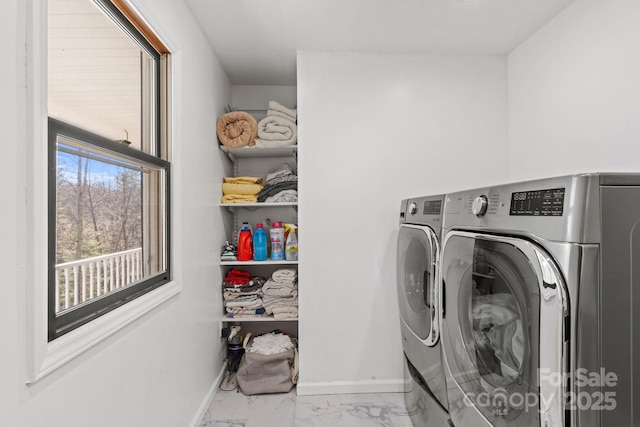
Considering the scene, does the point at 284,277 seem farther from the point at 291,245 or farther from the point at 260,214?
the point at 260,214

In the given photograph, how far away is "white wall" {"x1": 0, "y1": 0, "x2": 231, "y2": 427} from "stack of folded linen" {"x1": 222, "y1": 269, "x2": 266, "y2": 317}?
14 cm

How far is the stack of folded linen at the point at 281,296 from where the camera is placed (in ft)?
7.61

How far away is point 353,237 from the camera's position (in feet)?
7.29

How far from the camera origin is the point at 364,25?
6.31ft

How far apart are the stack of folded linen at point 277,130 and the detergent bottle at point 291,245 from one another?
622 millimetres

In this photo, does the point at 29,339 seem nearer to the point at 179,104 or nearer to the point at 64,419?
the point at 64,419

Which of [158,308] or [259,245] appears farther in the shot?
[259,245]

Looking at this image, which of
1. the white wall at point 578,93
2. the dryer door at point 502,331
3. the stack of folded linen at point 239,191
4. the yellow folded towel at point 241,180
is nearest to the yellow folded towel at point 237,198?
the stack of folded linen at point 239,191

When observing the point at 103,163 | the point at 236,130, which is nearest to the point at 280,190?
the point at 236,130

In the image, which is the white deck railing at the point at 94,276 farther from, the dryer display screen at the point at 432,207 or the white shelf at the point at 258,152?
the dryer display screen at the point at 432,207

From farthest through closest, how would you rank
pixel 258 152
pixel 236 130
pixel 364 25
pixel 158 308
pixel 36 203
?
pixel 258 152 < pixel 236 130 < pixel 364 25 < pixel 158 308 < pixel 36 203

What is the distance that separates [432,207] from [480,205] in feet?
1.64

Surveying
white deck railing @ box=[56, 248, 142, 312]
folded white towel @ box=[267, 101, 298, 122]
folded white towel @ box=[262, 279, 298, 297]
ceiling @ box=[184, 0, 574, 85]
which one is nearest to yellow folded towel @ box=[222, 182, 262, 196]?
folded white towel @ box=[267, 101, 298, 122]

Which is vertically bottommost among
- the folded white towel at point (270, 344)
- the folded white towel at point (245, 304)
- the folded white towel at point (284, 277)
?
the folded white towel at point (270, 344)
